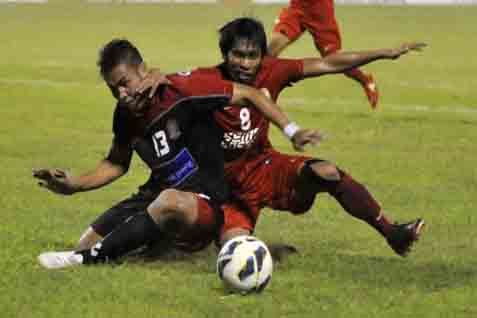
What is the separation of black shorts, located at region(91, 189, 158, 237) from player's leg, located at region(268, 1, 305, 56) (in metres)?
5.33

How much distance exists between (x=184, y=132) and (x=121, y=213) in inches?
37.2

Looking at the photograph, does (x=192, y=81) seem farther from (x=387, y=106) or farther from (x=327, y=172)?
(x=387, y=106)

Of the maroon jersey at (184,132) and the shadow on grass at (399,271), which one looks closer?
the shadow on grass at (399,271)

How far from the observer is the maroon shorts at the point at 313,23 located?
13.9m

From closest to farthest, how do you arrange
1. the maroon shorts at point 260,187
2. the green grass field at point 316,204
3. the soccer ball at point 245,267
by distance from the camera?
the green grass field at point 316,204 < the soccer ball at point 245,267 < the maroon shorts at point 260,187

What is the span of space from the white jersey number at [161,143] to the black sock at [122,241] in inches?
16.3

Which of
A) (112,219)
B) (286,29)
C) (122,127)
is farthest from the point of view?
(286,29)

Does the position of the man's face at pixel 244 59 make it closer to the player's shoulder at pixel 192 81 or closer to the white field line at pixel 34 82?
the player's shoulder at pixel 192 81

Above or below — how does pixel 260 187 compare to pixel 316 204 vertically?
above

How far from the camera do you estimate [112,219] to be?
852 cm

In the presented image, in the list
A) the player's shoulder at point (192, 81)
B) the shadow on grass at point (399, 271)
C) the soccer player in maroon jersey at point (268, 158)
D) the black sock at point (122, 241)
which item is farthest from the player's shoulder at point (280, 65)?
the black sock at point (122, 241)

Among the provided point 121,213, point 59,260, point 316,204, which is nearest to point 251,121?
point 121,213

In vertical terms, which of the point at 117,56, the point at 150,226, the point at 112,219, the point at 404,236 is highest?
the point at 117,56

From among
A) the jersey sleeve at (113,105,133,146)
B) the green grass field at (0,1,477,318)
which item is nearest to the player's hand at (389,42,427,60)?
the green grass field at (0,1,477,318)
